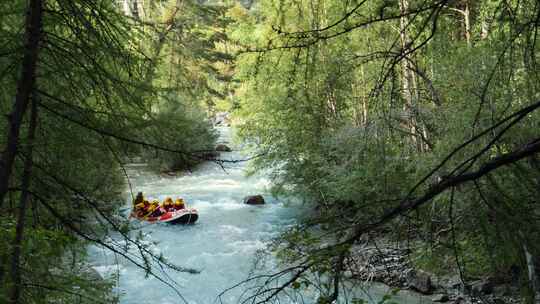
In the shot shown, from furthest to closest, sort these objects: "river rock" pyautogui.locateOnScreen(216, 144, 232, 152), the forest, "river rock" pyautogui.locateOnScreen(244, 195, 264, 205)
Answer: "river rock" pyautogui.locateOnScreen(216, 144, 232, 152), "river rock" pyautogui.locateOnScreen(244, 195, 264, 205), the forest

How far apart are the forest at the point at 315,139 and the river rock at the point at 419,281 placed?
0.02 meters

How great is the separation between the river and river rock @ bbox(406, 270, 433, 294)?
19cm

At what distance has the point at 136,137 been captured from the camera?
2400 mm

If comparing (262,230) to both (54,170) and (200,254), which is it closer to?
(200,254)

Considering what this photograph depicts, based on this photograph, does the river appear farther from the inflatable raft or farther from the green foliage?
the green foliage

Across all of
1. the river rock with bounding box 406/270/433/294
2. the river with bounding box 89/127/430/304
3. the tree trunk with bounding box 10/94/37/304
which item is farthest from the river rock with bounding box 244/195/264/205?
the tree trunk with bounding box 10/94/37/304

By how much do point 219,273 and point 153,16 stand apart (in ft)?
21.2

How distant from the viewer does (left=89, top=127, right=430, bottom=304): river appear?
7918mm

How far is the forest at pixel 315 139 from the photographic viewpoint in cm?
169

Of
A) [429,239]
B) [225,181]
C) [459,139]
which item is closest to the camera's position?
[429,239]

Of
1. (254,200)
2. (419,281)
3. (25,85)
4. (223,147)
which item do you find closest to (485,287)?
(419,281)

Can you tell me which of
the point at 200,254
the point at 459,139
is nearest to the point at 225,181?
the point at 200,254

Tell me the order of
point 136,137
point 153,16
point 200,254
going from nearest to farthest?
point 136,137 → point 153,16 → point 200,254

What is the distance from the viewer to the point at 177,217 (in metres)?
11.7
